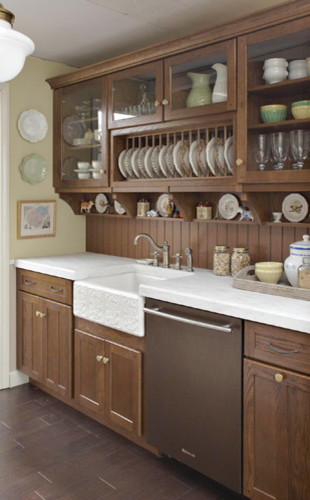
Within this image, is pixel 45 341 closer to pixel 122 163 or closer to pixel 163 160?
pixel 122 163

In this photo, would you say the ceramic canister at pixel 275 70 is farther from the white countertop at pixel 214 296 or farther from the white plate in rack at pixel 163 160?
the white countertop at pixel 214 296

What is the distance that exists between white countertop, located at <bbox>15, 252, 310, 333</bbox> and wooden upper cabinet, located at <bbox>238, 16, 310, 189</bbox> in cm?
54

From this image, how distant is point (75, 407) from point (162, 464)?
0.84 meters

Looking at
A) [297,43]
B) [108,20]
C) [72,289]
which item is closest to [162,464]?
[72,289]

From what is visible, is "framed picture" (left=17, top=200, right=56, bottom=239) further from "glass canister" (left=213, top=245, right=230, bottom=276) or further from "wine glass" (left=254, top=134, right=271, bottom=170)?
"wine glass" (left=254, top=134, right=271, bottom=170)

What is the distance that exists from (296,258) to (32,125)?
7.42 feet

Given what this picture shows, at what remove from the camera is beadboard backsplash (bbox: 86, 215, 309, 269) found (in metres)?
2.70

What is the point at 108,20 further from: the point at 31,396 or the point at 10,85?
the point at 31,396

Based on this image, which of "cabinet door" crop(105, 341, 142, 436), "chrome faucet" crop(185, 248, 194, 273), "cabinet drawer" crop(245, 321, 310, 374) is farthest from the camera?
"chrome faucet" crop(185, 248, 194, 273)

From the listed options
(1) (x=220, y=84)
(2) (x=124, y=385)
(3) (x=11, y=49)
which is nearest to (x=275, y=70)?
(1) (x=220, y=84)

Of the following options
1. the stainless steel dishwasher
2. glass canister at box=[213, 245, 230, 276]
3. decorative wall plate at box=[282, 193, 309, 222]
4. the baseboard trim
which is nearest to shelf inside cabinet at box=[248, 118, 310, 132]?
decorative wall plate at box=[282, 193, 309, 222]

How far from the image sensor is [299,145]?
7.32 feet

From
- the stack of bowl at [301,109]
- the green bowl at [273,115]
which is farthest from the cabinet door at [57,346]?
the stack of bowl at [301,109]

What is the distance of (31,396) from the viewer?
11.2ft
